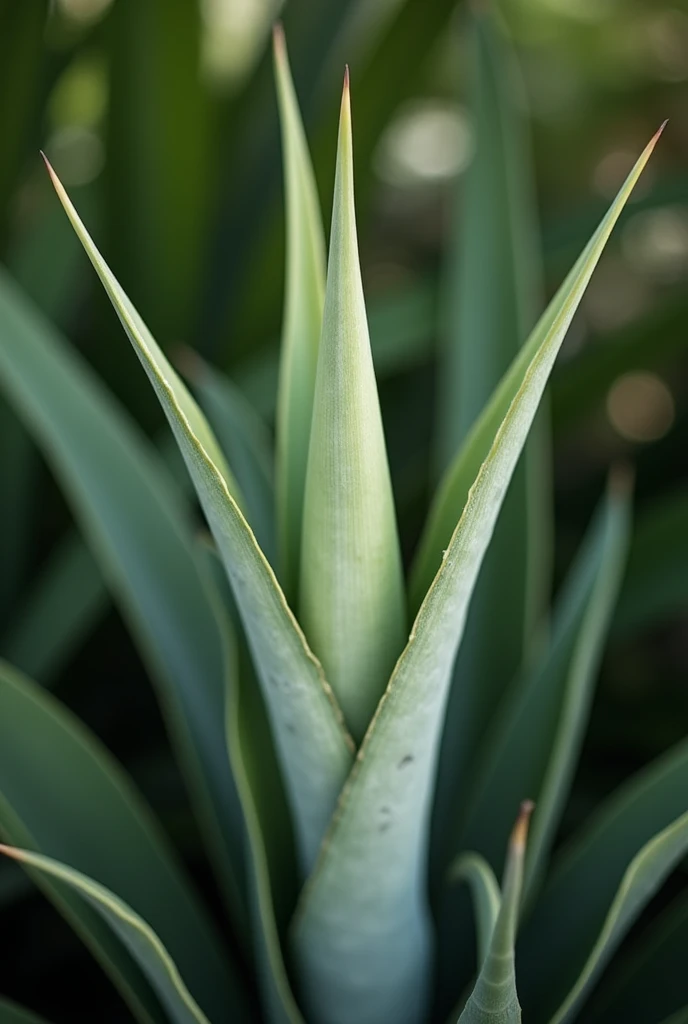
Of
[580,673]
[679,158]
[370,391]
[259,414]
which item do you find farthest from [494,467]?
[679,158]

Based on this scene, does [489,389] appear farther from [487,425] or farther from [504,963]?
[504,963]

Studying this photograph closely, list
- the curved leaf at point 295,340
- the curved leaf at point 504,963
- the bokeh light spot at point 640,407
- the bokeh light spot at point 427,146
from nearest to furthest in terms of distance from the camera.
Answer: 1. the curved leaf at point 504,963
2. the curved leaf at point 295,340
3. the bokeh light spot at point 640,407
4. the bokeh light spot at point 427,146

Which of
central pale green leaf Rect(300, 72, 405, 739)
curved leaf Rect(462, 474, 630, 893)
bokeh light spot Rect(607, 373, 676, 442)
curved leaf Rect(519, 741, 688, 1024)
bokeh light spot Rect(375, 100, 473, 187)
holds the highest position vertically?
bokeh light spot Rect(375, 100, 473, 187)

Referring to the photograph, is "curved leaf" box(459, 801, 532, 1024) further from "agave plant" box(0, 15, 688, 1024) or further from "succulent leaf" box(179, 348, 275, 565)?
"succulent leaf" box(179, 348, 275, 565)

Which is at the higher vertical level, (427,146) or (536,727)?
(427,146)

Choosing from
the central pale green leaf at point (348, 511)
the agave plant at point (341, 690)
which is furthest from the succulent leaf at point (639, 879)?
the central pale green leaf at point (348, 511)

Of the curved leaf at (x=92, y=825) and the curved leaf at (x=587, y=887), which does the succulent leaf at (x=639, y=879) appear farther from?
the curved leaf at (x=92, y=825)

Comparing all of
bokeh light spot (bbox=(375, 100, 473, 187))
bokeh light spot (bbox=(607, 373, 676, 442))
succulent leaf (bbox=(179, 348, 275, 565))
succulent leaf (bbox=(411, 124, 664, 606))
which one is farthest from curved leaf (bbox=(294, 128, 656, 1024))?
bokeh light spot (bbox=(375, 100, 473, 187))

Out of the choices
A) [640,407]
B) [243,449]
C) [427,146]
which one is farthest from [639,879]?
[427,146]
